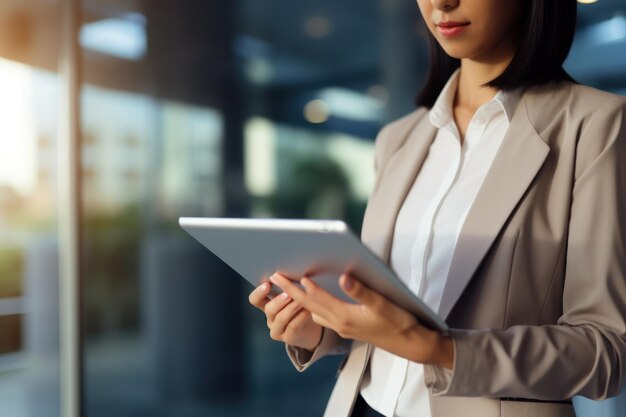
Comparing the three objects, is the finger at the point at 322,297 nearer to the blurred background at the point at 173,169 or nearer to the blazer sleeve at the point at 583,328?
the blazer sleeve at the point at 583,328

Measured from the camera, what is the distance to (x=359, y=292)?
86cm

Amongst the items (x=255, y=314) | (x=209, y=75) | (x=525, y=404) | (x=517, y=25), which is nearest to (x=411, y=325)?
(x=525, y=404)

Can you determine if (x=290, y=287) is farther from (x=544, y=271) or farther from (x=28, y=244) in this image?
(x=28, y=244)

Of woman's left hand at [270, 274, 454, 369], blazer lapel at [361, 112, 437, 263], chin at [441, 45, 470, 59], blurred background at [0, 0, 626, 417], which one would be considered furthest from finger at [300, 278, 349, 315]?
blurred background at [0, 0, 626, 417]

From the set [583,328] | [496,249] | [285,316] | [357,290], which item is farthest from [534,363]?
[285,316]

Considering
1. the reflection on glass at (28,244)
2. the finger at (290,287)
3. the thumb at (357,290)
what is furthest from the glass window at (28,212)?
the thumb at (357,290)

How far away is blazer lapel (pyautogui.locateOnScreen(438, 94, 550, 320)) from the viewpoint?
3.56 ft

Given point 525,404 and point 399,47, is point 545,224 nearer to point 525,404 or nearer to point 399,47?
point 525,404

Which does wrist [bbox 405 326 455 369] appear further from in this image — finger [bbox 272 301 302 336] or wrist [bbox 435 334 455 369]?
finger [bbox 272 301 302 336]

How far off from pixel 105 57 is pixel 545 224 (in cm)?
284

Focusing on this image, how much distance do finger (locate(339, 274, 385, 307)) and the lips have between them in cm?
54

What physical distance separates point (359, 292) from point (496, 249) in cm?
33

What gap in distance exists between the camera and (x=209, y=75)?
11.4 feet

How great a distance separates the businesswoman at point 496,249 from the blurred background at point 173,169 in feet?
6.02
